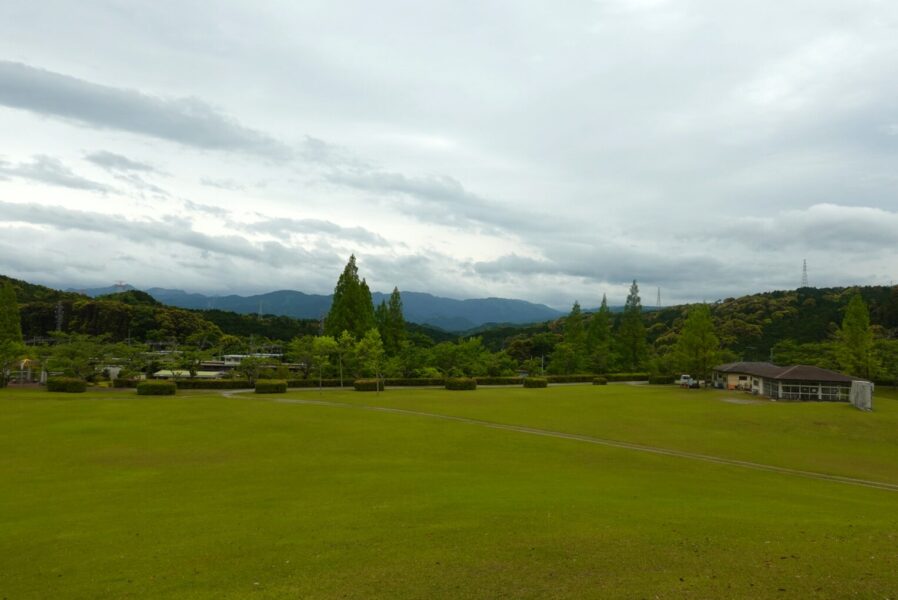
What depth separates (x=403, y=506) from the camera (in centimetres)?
1434

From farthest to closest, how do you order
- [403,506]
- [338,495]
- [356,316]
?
[356,316]
[338,495]
[403,506]

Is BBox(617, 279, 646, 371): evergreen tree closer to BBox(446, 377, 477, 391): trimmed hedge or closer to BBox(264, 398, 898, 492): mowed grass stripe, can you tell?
BBox(446, 377, 477, 391): trimmed hedge

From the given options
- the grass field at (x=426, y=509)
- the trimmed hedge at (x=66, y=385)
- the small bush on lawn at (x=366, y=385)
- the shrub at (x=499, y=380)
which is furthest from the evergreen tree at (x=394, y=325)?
the grass field at (x=426, y=509)

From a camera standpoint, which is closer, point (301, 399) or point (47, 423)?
point (47, 423)

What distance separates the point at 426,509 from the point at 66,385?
1909 inches

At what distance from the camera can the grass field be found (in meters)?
8.90

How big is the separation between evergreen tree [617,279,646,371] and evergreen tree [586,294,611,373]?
2.72 metres

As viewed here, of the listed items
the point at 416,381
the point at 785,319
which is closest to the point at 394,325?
the point at 416,381

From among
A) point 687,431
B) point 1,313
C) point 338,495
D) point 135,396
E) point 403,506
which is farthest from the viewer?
point 1,313

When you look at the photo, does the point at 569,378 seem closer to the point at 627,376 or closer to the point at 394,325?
the point at 627,376

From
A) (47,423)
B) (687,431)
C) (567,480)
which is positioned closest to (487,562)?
(567,480)

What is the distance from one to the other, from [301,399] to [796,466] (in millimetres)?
36003

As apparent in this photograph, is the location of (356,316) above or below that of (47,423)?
above

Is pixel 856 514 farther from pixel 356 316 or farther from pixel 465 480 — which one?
pixel 356 316
